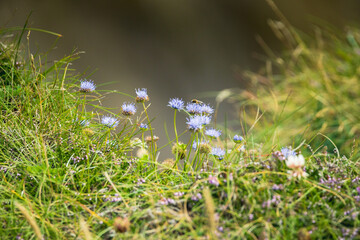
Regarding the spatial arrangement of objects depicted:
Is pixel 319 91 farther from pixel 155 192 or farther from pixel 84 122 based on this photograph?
pixel 155 192

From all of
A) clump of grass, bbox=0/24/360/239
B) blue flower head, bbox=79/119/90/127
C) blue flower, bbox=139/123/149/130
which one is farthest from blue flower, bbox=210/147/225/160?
blue flower head, bbox=79/119/90/127

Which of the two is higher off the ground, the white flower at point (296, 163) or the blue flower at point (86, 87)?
the blue flower at point (86, 87)

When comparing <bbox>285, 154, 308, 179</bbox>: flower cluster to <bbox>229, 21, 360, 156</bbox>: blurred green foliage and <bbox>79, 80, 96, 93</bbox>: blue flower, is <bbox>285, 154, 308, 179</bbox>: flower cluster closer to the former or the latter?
<bbox>79, 80, 96, 93</bbox>: blue flower

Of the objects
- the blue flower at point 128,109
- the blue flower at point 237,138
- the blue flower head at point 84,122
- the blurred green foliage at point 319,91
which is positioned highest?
the blurred green foliage at point 319,91

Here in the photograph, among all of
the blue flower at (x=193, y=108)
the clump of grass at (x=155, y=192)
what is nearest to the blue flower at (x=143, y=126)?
the clump of grass at (x=155, y=192)

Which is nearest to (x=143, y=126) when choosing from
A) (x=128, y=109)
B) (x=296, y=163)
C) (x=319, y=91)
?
(x=128, y=109)

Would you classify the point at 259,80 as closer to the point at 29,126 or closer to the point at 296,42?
the point at 296,42

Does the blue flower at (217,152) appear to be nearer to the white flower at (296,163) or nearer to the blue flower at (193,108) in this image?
the blue flower at (193,108)

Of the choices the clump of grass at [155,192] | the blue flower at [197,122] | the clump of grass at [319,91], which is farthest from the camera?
the clump of grass at [319,91]
